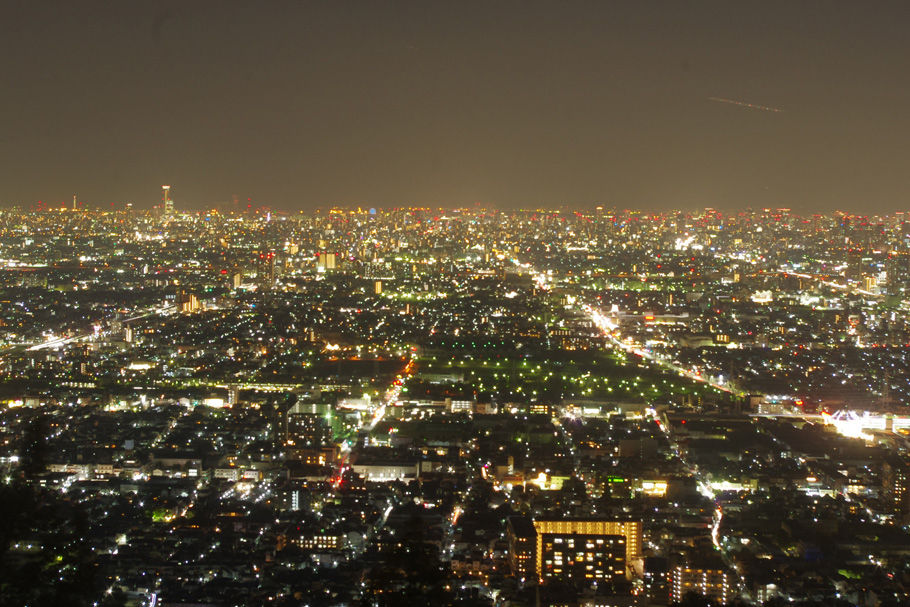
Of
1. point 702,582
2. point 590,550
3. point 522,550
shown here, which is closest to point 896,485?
point 702,582

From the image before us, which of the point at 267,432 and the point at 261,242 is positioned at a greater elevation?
the point at 261,242

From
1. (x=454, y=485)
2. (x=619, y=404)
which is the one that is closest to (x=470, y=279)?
(x=619, y=404)

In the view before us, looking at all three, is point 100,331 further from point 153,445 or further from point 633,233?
point 633,233

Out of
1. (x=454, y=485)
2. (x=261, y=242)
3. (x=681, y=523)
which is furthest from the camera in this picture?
(x=261, y=242)

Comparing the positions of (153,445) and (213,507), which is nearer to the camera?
(213,507)

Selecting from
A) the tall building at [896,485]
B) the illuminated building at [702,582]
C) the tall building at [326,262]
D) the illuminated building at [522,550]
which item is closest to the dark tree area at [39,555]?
the illuminated building at [522,550]

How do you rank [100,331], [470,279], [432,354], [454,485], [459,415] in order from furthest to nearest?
1. [470,279]
2. [100,331]
3. [432,354]
4. [459,415]
5. [454,485]

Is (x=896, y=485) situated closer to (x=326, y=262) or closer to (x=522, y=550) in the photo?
(x=522, y=550)

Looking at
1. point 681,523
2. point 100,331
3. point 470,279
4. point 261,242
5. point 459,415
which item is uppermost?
point 261,242
